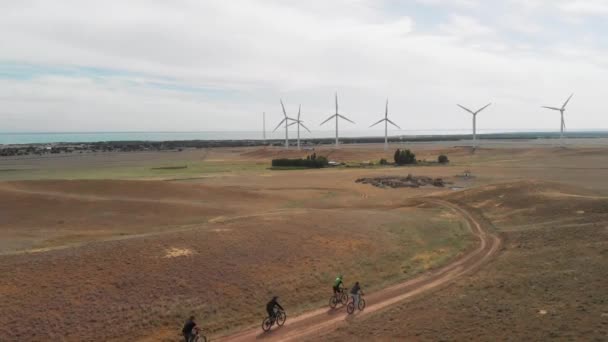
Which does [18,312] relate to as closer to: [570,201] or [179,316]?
[179,316]

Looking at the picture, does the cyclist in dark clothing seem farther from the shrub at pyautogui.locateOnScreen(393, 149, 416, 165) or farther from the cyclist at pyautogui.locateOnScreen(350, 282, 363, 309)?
the shrub at pyautogui.locateOnScreen(393, 149, 416, 165)

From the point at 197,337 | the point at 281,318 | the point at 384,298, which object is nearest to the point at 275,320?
the point at 281,318

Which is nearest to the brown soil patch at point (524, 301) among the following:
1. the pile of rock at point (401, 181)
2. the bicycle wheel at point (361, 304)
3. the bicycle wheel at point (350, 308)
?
the bicycle wheel at point (350, 308)

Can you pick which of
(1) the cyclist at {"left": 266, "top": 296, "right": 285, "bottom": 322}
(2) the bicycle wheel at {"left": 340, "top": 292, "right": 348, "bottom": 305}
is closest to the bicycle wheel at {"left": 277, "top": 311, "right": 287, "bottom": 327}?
(1) the cyclist at {"left": 266, "top": 296, "right": 285, "bottom": 322}

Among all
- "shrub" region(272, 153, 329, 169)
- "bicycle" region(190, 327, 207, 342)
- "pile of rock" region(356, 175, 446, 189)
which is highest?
"shrub" region(272, 153, 329, 169)

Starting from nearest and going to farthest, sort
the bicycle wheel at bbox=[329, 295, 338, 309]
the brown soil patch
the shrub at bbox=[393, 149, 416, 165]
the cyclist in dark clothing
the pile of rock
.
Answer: the cyclist in dark clothing → the brown soil patch → the bicycle wheel at bbox=[329, 295, 338, 309] → the pile of rock → the shrub at bbox=[393, 149, 416, 165]

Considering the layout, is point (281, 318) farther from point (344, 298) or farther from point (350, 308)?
point (344, 298)
